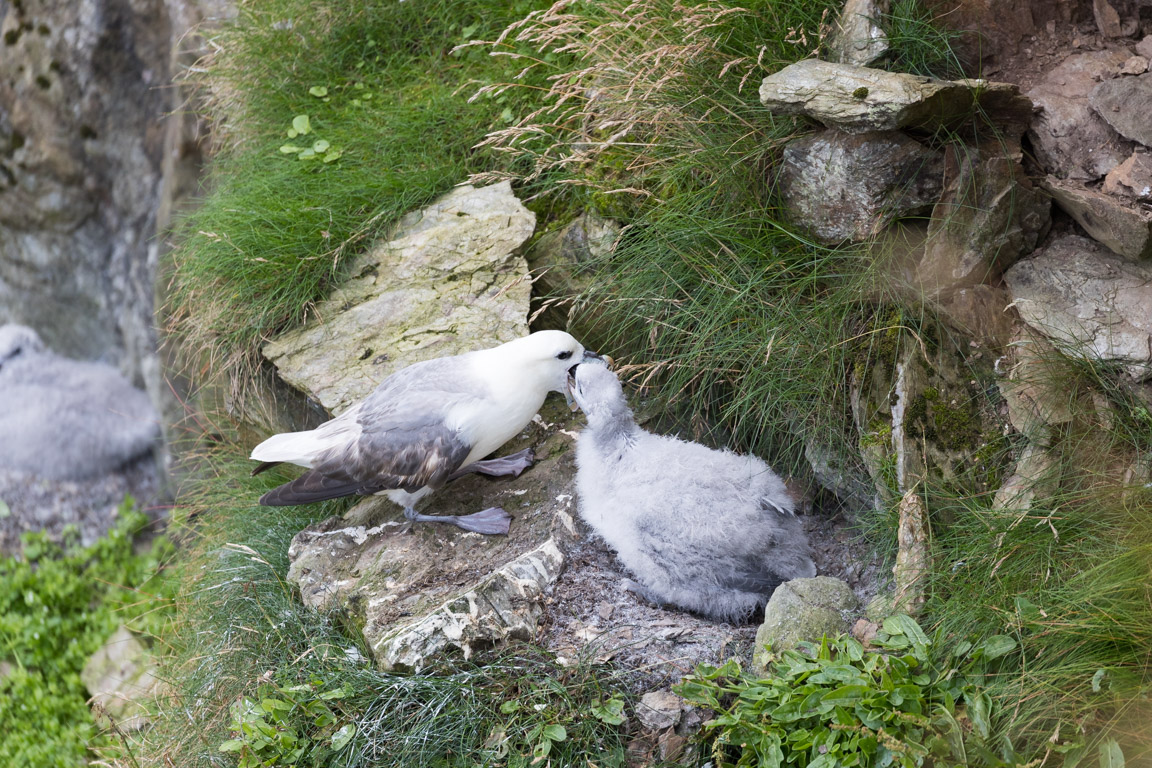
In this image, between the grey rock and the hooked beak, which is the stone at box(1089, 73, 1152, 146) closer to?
the hooked beak

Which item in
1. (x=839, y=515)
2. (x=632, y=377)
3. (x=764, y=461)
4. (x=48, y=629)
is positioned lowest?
(x=48, y=629)

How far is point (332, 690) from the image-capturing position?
2.98 metres

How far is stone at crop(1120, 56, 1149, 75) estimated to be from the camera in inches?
120

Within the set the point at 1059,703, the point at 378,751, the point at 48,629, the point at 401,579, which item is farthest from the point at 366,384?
the point at 48,629

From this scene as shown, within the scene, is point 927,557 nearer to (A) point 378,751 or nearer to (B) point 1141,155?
(B) point 1141,155

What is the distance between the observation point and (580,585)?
322 cm

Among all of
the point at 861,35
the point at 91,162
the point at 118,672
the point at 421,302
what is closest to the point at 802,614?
the point at 861,35

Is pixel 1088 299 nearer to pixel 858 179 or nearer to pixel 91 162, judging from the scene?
pixel 858 179

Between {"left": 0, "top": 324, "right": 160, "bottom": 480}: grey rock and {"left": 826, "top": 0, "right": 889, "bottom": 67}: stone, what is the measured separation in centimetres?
581

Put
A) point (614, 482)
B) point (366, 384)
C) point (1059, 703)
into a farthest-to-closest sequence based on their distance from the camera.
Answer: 1. point (366, 384)
2. point (614, 482)
3. point (1059, 703)

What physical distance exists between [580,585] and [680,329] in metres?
1.06

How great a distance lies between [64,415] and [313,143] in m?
3.76

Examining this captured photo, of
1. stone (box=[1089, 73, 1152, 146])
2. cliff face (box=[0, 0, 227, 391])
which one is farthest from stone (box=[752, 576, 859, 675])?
cliff face (box=[0, 0, 227, 391])

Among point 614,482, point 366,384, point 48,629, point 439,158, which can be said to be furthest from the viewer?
point 48,629
